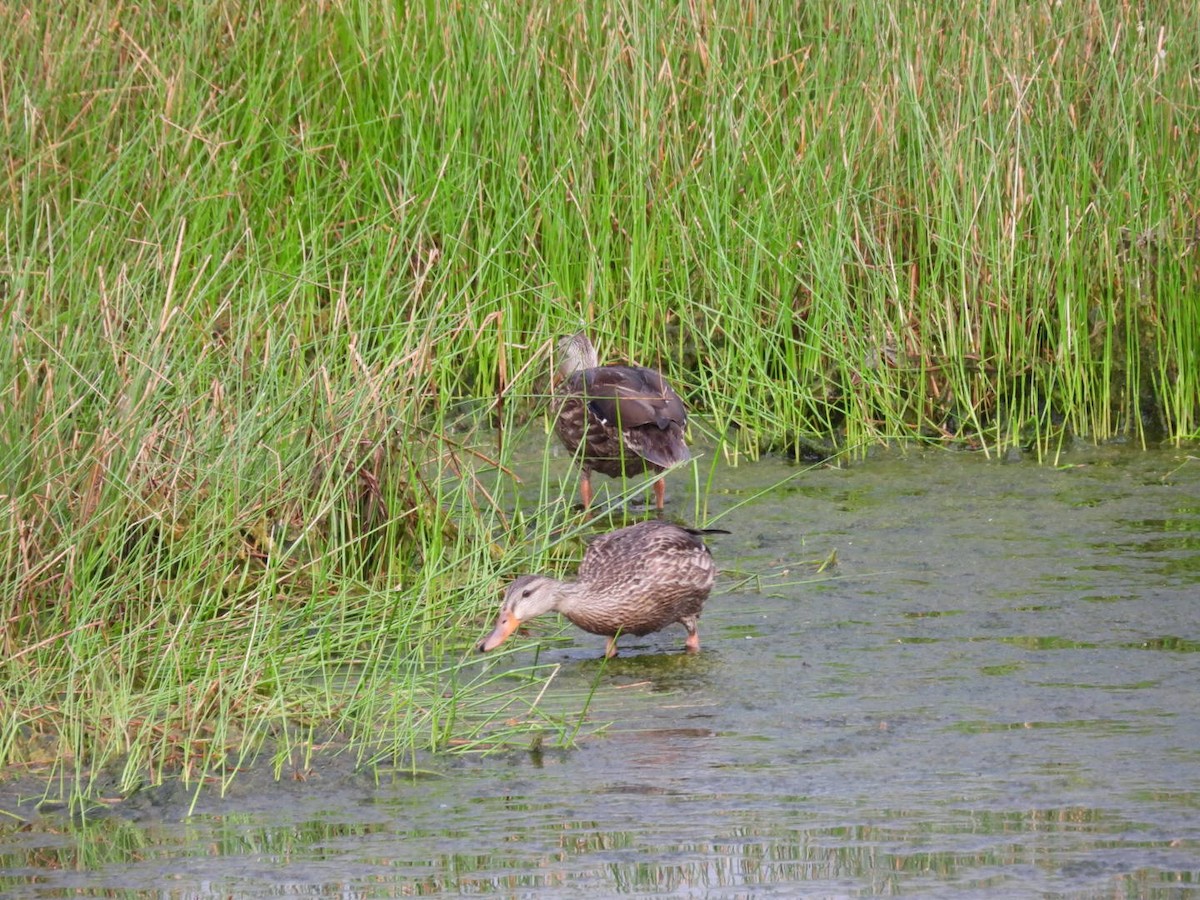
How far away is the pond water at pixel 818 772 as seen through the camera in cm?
404

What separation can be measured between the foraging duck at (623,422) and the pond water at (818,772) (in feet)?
2.09

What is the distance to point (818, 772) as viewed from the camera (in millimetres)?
4703

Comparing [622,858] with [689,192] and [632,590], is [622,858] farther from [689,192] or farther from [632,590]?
[689,192]

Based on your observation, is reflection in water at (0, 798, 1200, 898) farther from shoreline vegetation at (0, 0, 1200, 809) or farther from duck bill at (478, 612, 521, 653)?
shoreline vegetation at (0, 0, 1200, 809)

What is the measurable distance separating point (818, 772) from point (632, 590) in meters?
1.34

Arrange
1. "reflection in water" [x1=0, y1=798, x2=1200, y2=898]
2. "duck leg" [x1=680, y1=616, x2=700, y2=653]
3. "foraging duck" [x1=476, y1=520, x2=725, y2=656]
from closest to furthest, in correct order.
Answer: "reflection in water" [x1=0, y1=798, x2=1200, y2=898] < "foraging duck" [x1=476, y1=520, x2=725, y2=656] < "duck leg" [x1=680, y1=616, x2=700, y2=653]

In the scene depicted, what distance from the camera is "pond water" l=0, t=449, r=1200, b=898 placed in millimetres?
4043

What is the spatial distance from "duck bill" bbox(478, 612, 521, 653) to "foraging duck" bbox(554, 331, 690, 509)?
5.14 feet

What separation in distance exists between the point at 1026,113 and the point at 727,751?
4531 mm

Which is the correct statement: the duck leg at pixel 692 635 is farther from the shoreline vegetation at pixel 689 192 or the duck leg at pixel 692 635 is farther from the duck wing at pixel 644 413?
the duck wing at pixel 644 413

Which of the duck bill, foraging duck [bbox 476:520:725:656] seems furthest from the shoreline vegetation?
the duck bill

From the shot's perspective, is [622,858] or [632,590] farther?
[632,590]

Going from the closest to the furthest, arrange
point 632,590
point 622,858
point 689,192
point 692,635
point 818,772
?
point 622,858
point 818,772
point 632,590
point 692,635
point 689,192

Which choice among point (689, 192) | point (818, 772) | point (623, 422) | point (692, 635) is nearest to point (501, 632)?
point (692, 635)
